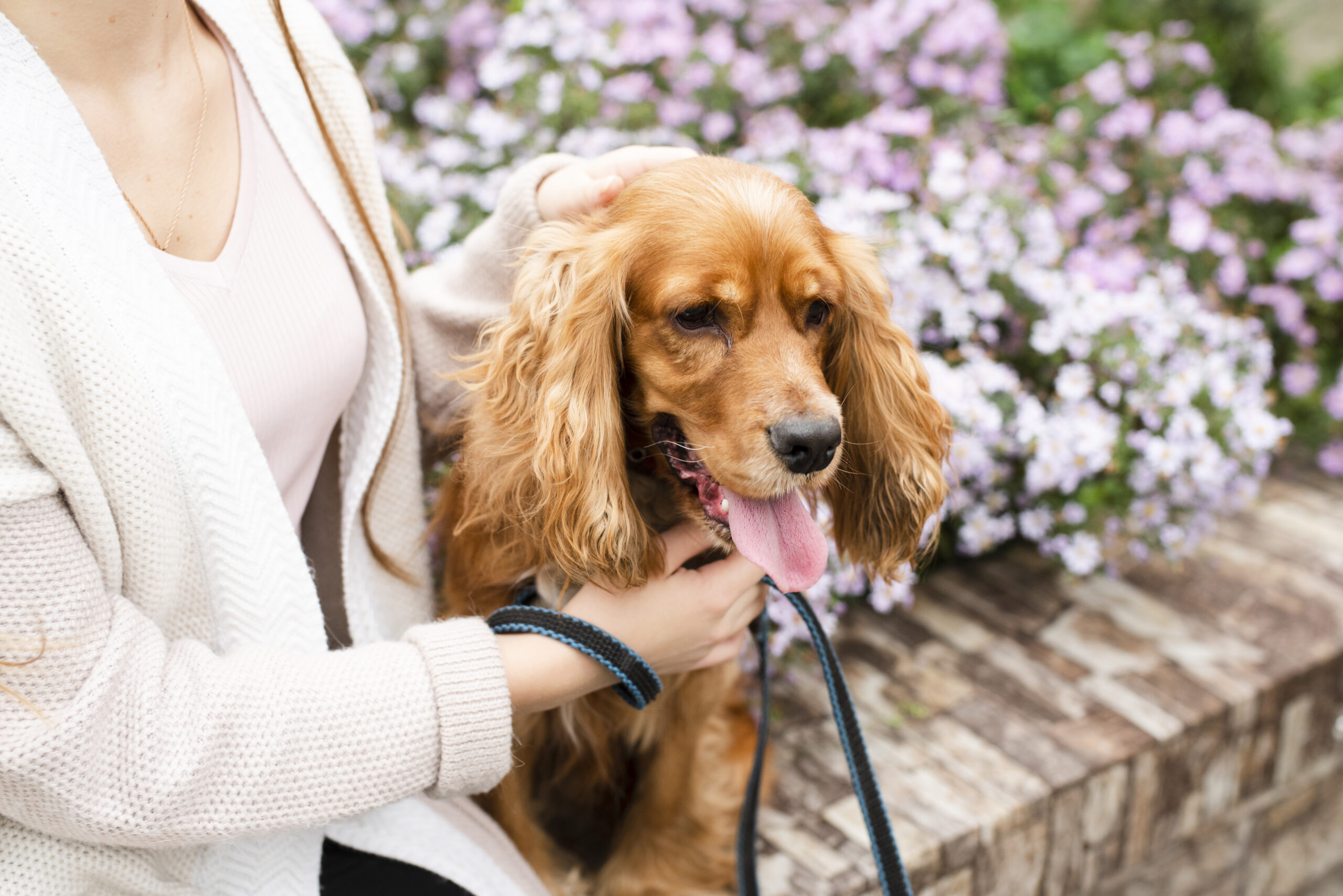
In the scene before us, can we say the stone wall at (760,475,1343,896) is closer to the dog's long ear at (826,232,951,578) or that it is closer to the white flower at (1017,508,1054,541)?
the white flower at (1017,508,1054,541)

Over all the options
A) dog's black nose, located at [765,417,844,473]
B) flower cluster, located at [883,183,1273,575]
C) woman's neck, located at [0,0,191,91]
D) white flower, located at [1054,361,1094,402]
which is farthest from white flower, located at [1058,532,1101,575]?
woman's neck, located at [0,0,191,91]

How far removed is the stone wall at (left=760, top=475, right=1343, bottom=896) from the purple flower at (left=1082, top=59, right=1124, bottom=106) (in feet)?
5.03

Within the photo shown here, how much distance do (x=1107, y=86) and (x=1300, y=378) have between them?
46.3 inches

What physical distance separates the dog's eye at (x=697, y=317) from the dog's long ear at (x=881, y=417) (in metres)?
0.28

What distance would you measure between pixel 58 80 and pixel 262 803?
97 centimetres

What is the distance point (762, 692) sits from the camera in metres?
1.78

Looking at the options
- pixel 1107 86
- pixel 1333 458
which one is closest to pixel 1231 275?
pixel 1333 458

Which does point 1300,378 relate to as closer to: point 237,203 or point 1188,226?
point 1188,226

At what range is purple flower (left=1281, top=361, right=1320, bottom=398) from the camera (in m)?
3.32

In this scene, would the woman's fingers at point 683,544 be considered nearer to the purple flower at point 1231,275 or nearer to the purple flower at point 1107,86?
the purple flower at point 1231,275

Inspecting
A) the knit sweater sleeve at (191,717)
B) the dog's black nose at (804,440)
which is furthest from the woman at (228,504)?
the dog's black nose at (804,440)

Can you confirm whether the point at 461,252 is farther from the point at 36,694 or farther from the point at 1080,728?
the point at 1080,728

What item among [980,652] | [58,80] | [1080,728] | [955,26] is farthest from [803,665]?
[955,26]

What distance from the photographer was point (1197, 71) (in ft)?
12.5
